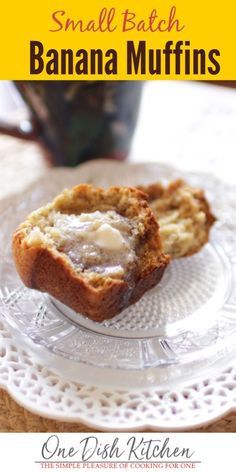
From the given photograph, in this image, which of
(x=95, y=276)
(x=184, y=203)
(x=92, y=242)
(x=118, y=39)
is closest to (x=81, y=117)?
(x=118, y=39)

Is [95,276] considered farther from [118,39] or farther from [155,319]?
[118,39]

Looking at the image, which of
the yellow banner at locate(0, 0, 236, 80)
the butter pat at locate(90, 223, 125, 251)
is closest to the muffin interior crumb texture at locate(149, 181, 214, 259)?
the butter pat at locate(90, 223, 125, 251)

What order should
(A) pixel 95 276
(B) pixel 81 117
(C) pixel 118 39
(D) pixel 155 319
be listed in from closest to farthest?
(A) pixel 95 276, (D) pixel 155 319, (C) pixel 118 39, (B) pixel 81 117

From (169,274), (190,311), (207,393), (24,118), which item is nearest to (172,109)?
(24,118)

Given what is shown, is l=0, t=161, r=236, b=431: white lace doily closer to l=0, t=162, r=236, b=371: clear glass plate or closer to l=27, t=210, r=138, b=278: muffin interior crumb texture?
l=0, t=162, r=236, b=371: clear glass plate

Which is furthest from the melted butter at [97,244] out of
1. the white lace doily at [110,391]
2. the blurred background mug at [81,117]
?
the blurred background mug at [81,117]
